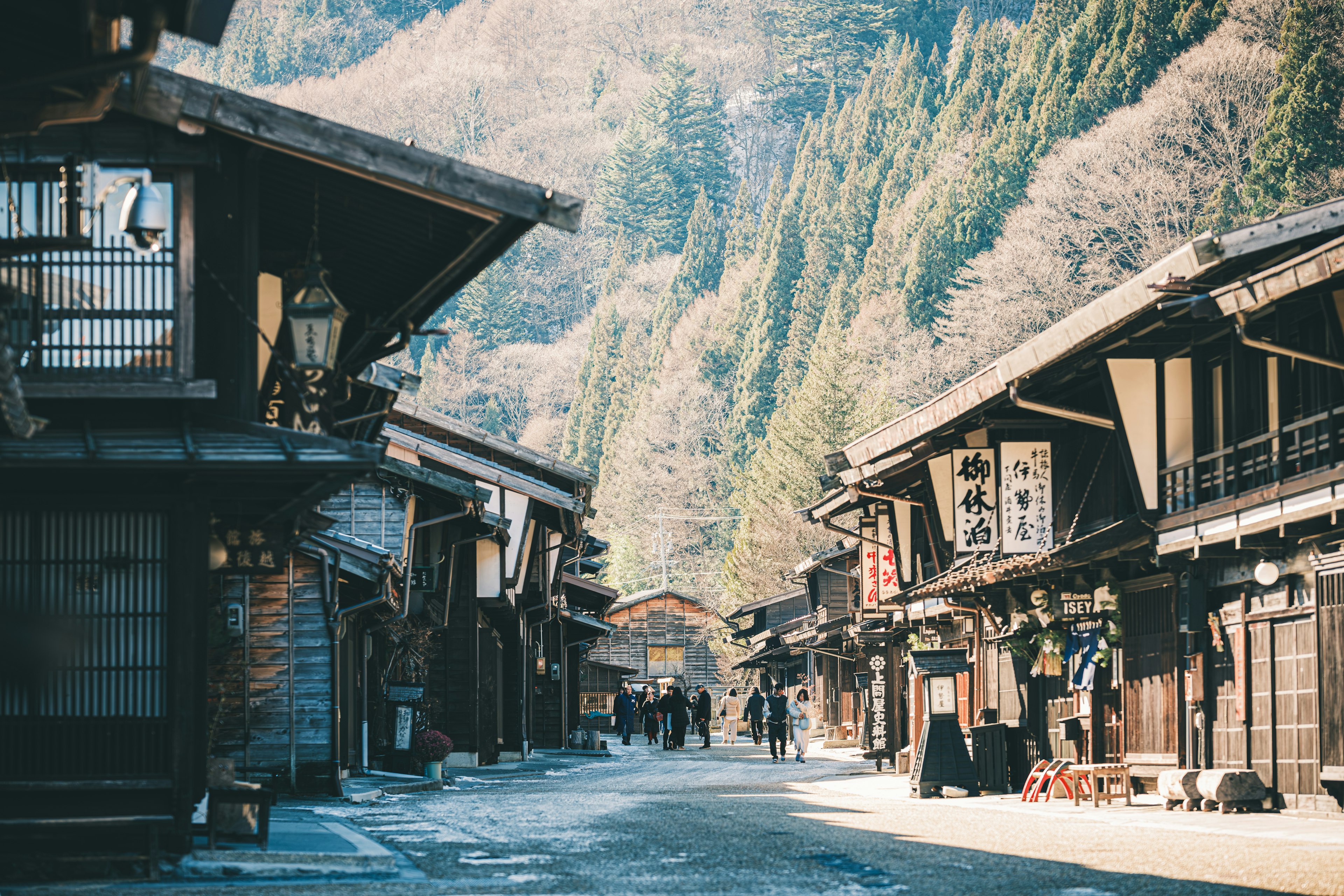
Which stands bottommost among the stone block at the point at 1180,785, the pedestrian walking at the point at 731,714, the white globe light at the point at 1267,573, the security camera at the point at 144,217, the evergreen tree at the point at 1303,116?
the pedestrian walking at the point at 731,714

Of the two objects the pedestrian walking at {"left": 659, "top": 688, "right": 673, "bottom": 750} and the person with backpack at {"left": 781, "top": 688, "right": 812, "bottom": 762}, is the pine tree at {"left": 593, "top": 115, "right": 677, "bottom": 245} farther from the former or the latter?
the person with backpack at {"left": 781, "top": 688, "right": 812, "bottom": 762}

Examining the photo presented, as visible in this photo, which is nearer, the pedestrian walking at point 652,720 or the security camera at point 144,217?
the security camera at point 144,217

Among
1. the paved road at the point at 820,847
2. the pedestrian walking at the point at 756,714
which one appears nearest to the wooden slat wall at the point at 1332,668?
the paved road at the point at 820,847

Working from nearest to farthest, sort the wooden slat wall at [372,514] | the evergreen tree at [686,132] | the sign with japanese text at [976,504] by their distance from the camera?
the sign with japanese text at [976,504], the wooden slat wall at [372,514], the evergreen tree at [686,132]

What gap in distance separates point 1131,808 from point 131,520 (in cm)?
1098

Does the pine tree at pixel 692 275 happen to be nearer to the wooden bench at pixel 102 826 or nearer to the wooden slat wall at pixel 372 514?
the wooden slat wall at pixel 372 514

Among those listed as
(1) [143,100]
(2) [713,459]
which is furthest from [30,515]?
(2) [713,459]

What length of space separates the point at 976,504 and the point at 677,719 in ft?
74.1

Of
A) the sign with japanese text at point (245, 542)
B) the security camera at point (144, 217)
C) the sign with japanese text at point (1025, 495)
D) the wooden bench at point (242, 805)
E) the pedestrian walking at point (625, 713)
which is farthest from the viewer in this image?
the pedestrian walking at point (625, 713)

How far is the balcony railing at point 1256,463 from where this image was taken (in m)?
14.0

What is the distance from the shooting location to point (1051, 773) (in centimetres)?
1791

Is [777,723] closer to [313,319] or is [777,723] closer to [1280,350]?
[1280,350]

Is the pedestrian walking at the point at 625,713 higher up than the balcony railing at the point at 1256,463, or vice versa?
the balcony railing at the point at 1256,463

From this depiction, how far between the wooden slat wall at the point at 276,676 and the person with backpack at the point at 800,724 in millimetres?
15426
